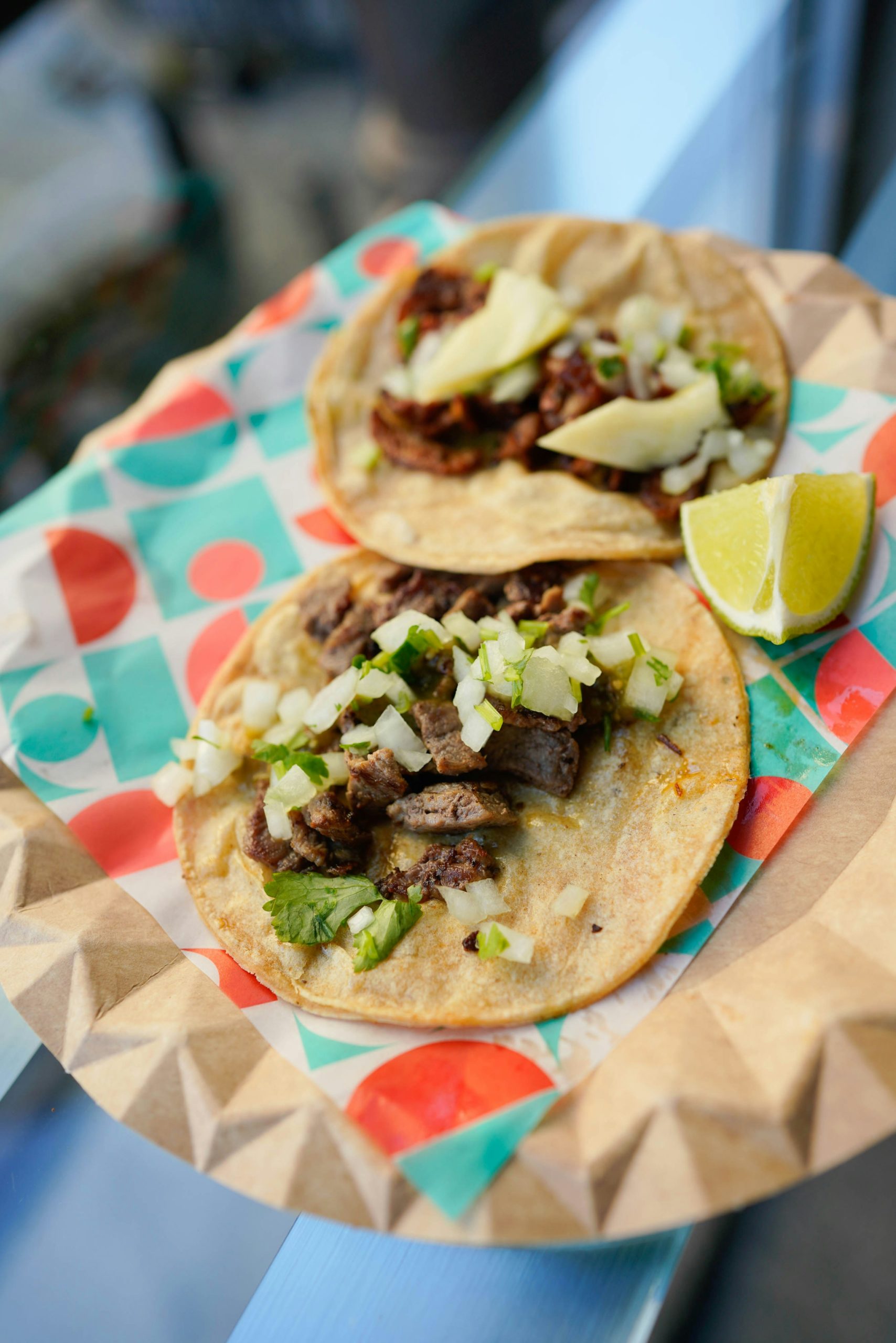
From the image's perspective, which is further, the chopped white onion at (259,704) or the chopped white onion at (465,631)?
the chopped white onion at (259,704)

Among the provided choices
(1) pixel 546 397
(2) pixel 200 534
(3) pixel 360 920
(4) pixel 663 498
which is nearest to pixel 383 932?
(3) pixel 360 920

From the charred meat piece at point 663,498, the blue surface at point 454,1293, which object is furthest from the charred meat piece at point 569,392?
the blue surface at point 454,1293

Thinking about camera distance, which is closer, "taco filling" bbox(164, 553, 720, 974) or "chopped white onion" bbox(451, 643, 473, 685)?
"taco filling" bbox(164, 553, 720, 974)

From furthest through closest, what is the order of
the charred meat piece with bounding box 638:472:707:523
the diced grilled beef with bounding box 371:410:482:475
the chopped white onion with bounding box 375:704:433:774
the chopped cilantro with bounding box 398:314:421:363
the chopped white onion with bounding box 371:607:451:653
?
the chopped cilantro with bounding box 398:314:421:363, the diced grilled beef with bounding box 371:410:482:475, the charred meat piece with bounding box 638:472:707:523, the chopped white onion with bounding box 371:607:451:653, the chopped white onion with bounding box 375:704:433:774

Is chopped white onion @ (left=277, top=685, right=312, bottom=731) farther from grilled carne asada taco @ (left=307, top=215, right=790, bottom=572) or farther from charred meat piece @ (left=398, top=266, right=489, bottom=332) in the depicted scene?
charred meat piece @ (left=398, top=266, right=489, bottom=332)

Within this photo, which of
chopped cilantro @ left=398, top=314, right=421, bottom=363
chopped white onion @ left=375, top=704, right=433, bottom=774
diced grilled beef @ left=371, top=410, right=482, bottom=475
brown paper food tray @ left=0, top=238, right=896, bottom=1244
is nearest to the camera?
brown paper food tray @ left=0, top=238, right=896, bottom=1244

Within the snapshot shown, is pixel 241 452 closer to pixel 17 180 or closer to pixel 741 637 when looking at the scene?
pixel 741 637

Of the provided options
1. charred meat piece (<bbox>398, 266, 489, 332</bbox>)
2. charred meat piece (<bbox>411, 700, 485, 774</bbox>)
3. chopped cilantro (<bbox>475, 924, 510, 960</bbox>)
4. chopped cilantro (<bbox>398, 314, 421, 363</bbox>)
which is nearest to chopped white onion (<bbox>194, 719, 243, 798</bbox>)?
charred meat piece (<bbox>411, 700, 485, 774</bbox>)

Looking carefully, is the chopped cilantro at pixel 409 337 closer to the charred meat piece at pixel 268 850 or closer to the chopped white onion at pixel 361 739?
the chopped white onion at pixel 361 739
